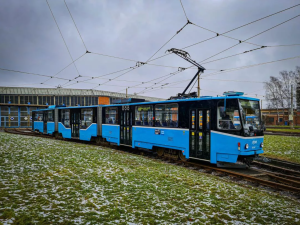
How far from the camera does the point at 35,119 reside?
2853 centimetres

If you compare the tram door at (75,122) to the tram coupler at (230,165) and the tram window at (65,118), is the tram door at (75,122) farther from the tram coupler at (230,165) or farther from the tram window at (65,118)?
the tram coupler at (230,165)

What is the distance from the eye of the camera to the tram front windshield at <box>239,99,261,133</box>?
9531mm

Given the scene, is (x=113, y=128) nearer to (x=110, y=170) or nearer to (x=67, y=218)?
(x=110, y=170)

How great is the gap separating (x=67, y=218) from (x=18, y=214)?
1016 mm

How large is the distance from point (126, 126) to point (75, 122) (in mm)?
7060

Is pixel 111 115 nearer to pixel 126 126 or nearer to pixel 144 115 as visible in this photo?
pixel 126 126

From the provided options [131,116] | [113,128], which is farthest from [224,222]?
[113,128]

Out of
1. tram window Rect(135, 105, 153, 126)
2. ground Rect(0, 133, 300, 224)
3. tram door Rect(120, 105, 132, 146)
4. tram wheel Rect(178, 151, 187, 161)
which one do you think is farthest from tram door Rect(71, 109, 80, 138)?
tram wheel Rect(178, 151, 187, 161)

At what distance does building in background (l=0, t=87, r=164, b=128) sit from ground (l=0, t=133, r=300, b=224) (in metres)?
32.3

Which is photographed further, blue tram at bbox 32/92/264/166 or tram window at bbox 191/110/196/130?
tram window at bbox 191/110/196/130

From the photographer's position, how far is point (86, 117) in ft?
61.9

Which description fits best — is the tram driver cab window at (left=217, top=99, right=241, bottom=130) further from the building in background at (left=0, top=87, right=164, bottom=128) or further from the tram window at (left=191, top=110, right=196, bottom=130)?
the building in background at (left=0, top=87, right=164, bottom=128)

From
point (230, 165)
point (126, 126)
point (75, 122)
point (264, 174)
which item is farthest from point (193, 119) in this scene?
point (75, 122)

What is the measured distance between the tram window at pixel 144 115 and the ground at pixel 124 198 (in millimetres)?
4708
